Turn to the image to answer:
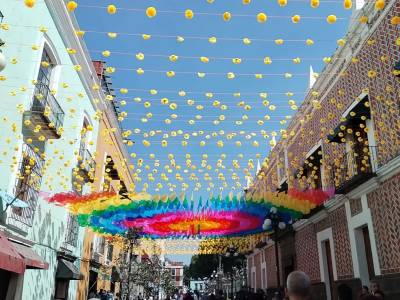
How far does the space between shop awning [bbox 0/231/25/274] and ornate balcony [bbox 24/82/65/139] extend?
2.69 metres

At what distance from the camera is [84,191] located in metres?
16.8

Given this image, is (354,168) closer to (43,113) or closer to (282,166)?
(282,166)

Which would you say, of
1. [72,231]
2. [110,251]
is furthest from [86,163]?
[110,251]

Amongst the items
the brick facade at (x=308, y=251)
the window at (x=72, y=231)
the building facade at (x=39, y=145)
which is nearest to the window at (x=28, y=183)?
the building facade at (x=39, y=145)

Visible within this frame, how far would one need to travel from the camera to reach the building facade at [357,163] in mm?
9461

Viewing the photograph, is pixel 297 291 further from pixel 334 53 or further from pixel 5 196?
pixel 334 53

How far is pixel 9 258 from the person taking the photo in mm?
8117

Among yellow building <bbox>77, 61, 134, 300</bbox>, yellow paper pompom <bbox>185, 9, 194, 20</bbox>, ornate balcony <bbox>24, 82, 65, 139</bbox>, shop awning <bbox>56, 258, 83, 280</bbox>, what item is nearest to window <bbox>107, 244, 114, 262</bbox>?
yellow building <bbox>77, 61, 134, 300</bbox>

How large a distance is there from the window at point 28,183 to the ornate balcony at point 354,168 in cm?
771

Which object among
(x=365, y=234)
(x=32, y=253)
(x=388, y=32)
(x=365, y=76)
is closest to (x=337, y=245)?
(x=365, y=234)

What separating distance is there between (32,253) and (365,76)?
373 inches

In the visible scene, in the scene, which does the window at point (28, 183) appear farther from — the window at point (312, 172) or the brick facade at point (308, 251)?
the brick facade at point (308, 251)

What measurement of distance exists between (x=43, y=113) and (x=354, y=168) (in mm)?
8057

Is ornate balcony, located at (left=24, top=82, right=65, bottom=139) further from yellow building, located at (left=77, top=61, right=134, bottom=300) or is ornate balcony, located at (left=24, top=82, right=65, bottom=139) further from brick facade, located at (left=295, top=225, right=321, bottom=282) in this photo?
brick facade, located at (left=295, top=225, right=321, bottom=282)
